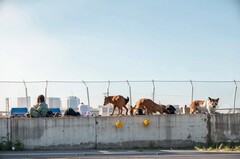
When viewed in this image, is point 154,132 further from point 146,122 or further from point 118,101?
point 118,101

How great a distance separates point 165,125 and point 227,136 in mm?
2459

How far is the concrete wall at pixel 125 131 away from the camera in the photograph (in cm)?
1545

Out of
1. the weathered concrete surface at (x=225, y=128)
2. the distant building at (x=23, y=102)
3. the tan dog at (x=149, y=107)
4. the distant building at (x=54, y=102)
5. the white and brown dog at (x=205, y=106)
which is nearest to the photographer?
the weathered concrete surface at (x=225, y=128)

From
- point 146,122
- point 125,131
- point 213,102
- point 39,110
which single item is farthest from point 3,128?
point 213,102

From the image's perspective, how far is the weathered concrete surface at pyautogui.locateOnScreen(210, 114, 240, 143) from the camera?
1612 centimetres

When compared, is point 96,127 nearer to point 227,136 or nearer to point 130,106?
point 130,106

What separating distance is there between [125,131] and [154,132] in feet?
3.69

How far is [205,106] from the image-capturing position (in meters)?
17.2

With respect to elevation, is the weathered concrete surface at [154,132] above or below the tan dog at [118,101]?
below

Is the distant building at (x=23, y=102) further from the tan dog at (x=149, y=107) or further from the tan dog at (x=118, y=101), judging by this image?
the tan dog at (x=149, y=107)

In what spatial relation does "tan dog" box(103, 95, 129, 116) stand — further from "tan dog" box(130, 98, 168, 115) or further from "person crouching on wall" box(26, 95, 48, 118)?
"person crouching on wall" box(26, 95, 48, 118)

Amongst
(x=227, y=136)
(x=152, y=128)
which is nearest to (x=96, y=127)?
(x=152, y=128)

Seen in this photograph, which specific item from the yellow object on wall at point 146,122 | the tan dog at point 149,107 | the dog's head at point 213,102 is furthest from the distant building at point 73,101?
the dog's head at point 213,102

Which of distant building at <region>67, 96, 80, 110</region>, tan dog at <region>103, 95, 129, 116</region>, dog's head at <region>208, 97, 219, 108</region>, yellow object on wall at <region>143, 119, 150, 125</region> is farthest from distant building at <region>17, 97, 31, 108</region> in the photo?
dog's head at <region>208, 97, 219, 108</region>
